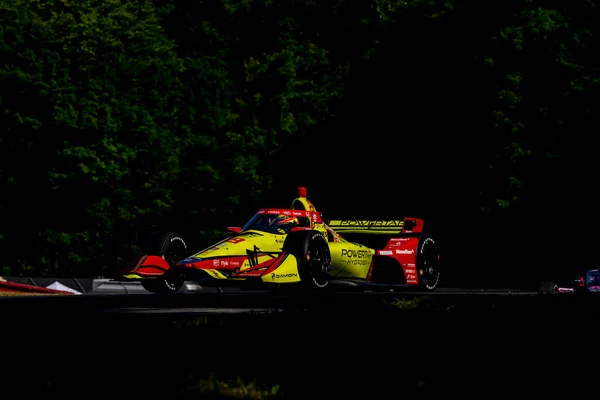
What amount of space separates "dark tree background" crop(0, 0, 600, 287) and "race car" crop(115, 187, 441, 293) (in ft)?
A: 60.1

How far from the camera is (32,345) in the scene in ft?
31.0

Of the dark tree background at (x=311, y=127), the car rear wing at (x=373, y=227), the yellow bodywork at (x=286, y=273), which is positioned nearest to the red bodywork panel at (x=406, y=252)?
the car rear wing at (x=373, y=227)

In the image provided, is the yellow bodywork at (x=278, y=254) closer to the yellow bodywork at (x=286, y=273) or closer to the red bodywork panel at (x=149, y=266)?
the yellow bodywork at (x=286, y=273)

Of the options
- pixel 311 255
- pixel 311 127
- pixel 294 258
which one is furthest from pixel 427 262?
pixel 311 127

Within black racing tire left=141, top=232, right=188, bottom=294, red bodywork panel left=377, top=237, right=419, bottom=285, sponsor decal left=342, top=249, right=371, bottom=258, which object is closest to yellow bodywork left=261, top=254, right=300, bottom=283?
sponsor decal left=342, top=249, right=371, bottom=258

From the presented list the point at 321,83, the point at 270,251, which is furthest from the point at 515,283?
the point at 270,251

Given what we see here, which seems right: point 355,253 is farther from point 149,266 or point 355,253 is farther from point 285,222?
point 149,266

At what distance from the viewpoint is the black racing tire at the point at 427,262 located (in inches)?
1023

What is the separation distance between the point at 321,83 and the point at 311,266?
34881 mm

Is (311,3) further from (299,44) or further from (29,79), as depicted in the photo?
(29,79)

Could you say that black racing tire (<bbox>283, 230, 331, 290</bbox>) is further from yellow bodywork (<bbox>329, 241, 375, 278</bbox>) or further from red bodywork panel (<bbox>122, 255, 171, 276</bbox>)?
red bodywork panel (<bbox>122, 255, 171, 276</bbox>)

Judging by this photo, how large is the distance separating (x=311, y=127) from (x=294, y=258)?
1272 inches

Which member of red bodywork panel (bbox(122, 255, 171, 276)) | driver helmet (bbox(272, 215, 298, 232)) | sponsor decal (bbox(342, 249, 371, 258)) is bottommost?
sponsor decal (bbox(342, 249, 371, 258))

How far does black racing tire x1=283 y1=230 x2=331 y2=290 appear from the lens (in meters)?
21.8
